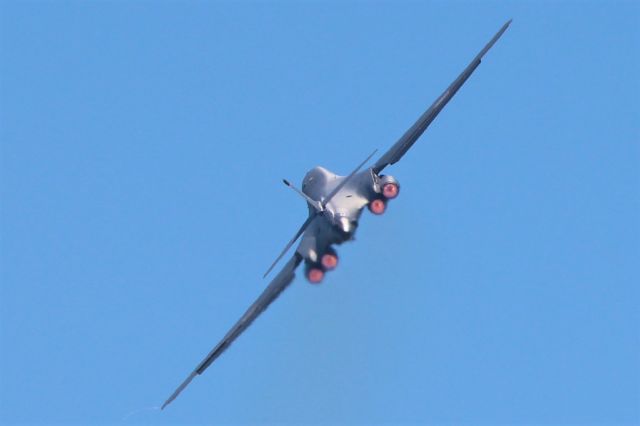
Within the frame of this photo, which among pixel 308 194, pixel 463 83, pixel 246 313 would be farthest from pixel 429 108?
pixel 246 313

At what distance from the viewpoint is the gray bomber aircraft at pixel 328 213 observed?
64938 mm

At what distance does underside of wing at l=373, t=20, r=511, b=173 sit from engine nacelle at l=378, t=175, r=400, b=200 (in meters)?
0.93

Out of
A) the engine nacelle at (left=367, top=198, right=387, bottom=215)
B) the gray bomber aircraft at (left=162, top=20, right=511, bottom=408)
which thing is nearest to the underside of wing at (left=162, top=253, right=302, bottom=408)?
the gray bomber aircraft at (left=162, top=20, right=511, bottom=408)

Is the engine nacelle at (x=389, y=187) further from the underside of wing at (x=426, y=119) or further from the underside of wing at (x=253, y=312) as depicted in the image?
the underside of wing at (x=253, y=312)

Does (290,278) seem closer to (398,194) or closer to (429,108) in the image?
(398,194)

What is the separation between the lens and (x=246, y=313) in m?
68.9

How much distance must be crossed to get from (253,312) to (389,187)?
9.64m

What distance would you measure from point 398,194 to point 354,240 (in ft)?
10.9

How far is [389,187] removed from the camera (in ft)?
217

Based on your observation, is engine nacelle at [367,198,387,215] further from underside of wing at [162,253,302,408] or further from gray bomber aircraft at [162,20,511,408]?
underside of wing at [162,253,302,408]

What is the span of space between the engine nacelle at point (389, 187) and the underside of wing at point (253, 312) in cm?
532

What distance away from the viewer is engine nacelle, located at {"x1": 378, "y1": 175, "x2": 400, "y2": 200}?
66.1 meters

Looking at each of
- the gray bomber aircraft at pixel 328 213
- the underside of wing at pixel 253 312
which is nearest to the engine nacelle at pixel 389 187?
the gray bomber aircraft at pixel 328 213

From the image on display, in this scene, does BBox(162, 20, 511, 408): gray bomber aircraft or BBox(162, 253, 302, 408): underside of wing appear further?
BBox(162, 253, 302, 408): underside of wing
